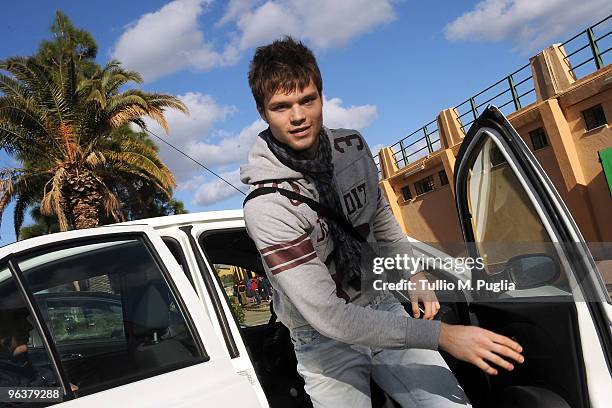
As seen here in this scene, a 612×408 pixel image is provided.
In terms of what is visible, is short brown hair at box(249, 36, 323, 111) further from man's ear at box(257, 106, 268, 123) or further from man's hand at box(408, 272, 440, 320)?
man's hand at box(408, 272, 440, 320)

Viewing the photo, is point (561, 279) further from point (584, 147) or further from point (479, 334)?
point (584, 147)

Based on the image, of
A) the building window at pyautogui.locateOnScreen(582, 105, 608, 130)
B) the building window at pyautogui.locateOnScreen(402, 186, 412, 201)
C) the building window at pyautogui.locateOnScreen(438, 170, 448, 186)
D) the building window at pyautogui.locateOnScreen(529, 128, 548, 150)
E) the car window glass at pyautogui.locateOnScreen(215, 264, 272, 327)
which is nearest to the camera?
the car window glass at pyautogui.locateOnScreen(215, 264, 272, 327)

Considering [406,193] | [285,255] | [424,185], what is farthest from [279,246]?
[406,193]

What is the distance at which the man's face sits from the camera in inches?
72.9

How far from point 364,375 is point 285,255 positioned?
22.4 inches

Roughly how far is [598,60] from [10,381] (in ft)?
48.9

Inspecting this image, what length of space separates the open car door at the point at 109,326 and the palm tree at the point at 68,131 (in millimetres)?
12731

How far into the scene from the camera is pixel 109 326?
220cm

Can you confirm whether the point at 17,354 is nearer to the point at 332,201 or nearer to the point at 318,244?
the point at 318,244

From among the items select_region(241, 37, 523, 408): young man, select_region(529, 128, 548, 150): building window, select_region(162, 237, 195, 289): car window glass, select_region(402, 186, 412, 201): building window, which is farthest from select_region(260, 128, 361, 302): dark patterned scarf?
select_region(402, 186, 412, 201): building window

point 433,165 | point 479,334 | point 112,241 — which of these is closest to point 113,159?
point 433,165

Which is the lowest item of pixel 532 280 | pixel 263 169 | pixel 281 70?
pixel 532 280

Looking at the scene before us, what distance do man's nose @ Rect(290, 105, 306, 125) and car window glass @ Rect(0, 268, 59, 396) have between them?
1.09 meters

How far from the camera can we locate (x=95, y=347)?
1989mm
